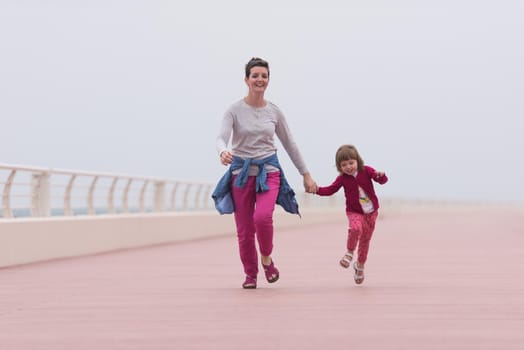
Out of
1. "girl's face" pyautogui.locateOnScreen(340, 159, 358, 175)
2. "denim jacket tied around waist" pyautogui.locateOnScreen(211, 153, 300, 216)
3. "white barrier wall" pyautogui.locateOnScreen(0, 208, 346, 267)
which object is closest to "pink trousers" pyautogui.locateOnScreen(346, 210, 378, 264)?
"girl's face" pyautogui.locateOnScreen(340, 159, 358, 175)

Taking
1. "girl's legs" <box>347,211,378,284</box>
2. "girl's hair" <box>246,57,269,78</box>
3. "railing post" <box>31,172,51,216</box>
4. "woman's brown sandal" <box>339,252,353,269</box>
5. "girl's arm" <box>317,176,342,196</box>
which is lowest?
"railing post" <box>31,172,51,216</box>

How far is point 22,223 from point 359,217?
582 cm

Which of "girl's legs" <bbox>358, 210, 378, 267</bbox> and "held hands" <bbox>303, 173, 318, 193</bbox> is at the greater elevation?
"held hands" <bbox>303, 173, 318, 193</bbox>

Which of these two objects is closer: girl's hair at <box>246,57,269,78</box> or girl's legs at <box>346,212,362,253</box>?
girl's hair at <box>246,57,269,78</box>

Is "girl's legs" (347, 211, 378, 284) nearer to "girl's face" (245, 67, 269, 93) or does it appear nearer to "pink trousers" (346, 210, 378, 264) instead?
"pink trousers" (346, 210, 378, 264)

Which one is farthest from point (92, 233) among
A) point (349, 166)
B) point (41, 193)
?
point (349, 166)

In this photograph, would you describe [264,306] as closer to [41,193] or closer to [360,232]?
[360,232]

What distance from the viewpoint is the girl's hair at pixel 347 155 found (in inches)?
382

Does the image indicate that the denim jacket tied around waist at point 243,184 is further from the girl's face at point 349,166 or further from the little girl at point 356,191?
the girl's face at point 349,166

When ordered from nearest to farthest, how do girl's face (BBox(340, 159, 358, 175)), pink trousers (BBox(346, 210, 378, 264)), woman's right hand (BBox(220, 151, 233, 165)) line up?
woman's right hand (BBox(220, 151, 233, 165)) < girl's face (BBox(340, 159, 358, 175)) < pink trousers (BBox(346, 210, 378, 264))

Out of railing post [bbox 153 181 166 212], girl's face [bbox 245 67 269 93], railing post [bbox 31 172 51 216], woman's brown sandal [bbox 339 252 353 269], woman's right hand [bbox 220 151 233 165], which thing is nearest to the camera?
woman's right hand [bbox 220 151 233 165]

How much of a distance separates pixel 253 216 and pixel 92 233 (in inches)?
315

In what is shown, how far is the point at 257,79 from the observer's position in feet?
30.8

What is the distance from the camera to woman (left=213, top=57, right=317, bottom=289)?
31.0 feet
